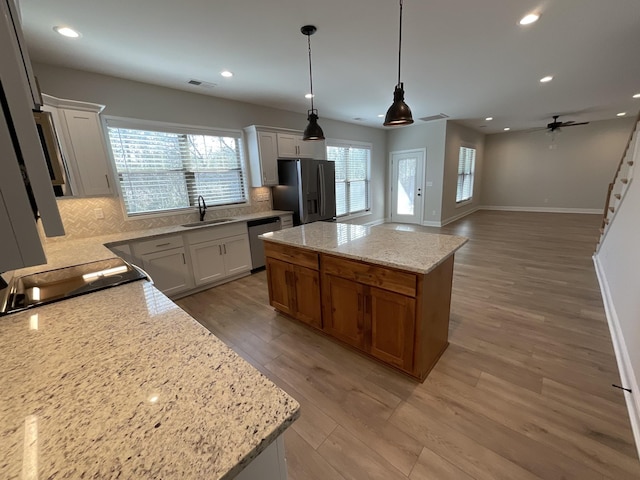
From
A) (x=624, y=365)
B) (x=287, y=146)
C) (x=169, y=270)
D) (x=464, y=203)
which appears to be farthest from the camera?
(x=464, y=203)

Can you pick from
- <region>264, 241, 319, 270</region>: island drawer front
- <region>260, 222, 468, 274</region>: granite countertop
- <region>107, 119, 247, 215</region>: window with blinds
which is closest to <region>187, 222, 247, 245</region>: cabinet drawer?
<region>107, 119, 247, 215</region>: window with blinds

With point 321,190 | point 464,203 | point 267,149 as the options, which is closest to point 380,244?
point 321,190

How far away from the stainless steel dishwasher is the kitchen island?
1499mm

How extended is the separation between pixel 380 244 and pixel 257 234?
7.92 feet

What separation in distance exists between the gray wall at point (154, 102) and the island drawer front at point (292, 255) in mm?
2432

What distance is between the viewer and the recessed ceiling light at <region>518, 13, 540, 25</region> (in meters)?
2.22

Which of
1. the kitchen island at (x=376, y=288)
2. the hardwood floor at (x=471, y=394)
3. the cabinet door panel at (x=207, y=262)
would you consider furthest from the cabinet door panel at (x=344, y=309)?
the cabinet door panel at (x=207, y=262)

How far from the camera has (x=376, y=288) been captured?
1.92 m

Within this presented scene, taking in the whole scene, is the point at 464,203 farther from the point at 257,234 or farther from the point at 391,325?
the point at 391,325

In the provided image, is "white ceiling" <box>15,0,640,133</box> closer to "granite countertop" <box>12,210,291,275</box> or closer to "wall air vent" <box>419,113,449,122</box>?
"wall air vent" <box>419,113,449,122</box>

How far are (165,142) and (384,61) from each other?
2.99 m

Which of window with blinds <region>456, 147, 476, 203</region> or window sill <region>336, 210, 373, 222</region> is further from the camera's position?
window with blinds <region>456, 147, 476, 203</region>

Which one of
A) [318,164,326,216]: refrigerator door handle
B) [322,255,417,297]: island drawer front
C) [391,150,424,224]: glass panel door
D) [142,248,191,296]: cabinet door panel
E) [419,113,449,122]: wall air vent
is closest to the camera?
[322,255,417,297]: island drawer front

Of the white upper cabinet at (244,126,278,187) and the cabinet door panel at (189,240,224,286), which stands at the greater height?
the white upper cabinet at (244,126,278,187)
